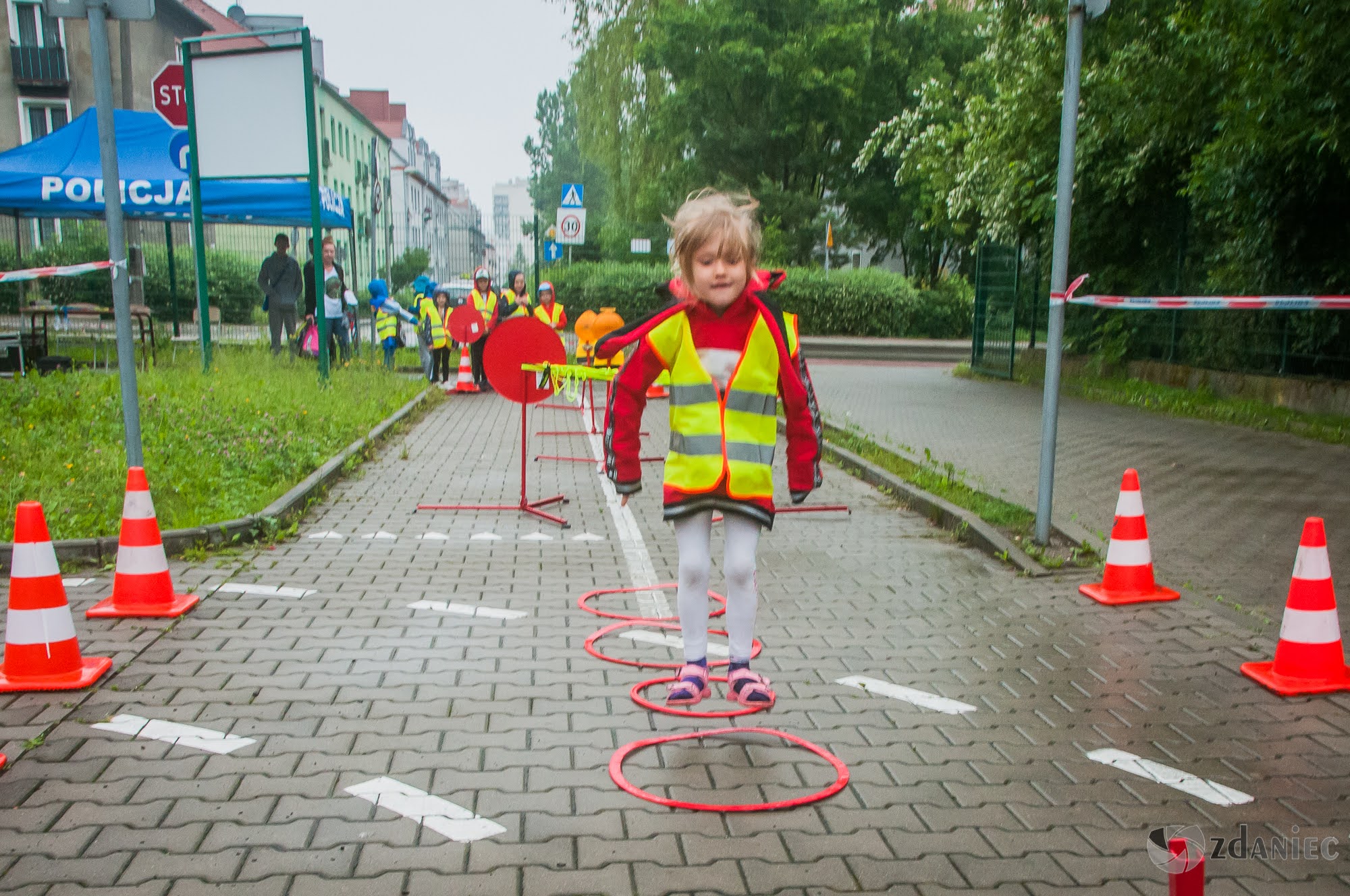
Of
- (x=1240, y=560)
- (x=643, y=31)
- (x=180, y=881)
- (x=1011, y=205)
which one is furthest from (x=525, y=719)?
(x=643, y=31)

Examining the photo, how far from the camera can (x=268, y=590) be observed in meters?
6.08

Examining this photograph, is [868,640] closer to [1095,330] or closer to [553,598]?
[553,598]

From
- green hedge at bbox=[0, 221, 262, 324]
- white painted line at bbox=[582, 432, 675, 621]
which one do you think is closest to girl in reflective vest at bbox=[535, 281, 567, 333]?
white painted line at bbox=[582, 432, 675, 621]

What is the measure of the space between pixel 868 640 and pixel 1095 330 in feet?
48.2

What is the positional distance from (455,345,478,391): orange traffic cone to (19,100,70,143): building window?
29.3 m

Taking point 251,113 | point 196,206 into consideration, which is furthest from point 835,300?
point 196,206

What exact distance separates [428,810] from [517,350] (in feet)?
18.1

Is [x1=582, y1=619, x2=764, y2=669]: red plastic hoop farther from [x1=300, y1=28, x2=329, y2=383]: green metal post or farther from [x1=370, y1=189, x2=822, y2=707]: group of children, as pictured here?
[x1=300, y1=28, x2=329, y2=383]: green metal post

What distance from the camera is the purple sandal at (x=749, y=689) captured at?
171 inches

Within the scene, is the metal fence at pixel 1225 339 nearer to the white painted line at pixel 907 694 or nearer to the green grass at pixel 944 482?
the green grass at pixel 944 482

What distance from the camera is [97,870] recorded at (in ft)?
10.0

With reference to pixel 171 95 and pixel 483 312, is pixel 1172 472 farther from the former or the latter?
pixel 171 95

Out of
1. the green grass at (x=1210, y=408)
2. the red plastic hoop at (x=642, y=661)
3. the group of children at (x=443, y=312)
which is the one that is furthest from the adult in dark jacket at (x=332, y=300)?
the red plastic hoop at (x=642, y=661)

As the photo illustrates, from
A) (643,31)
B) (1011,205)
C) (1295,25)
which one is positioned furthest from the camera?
(643,31)
